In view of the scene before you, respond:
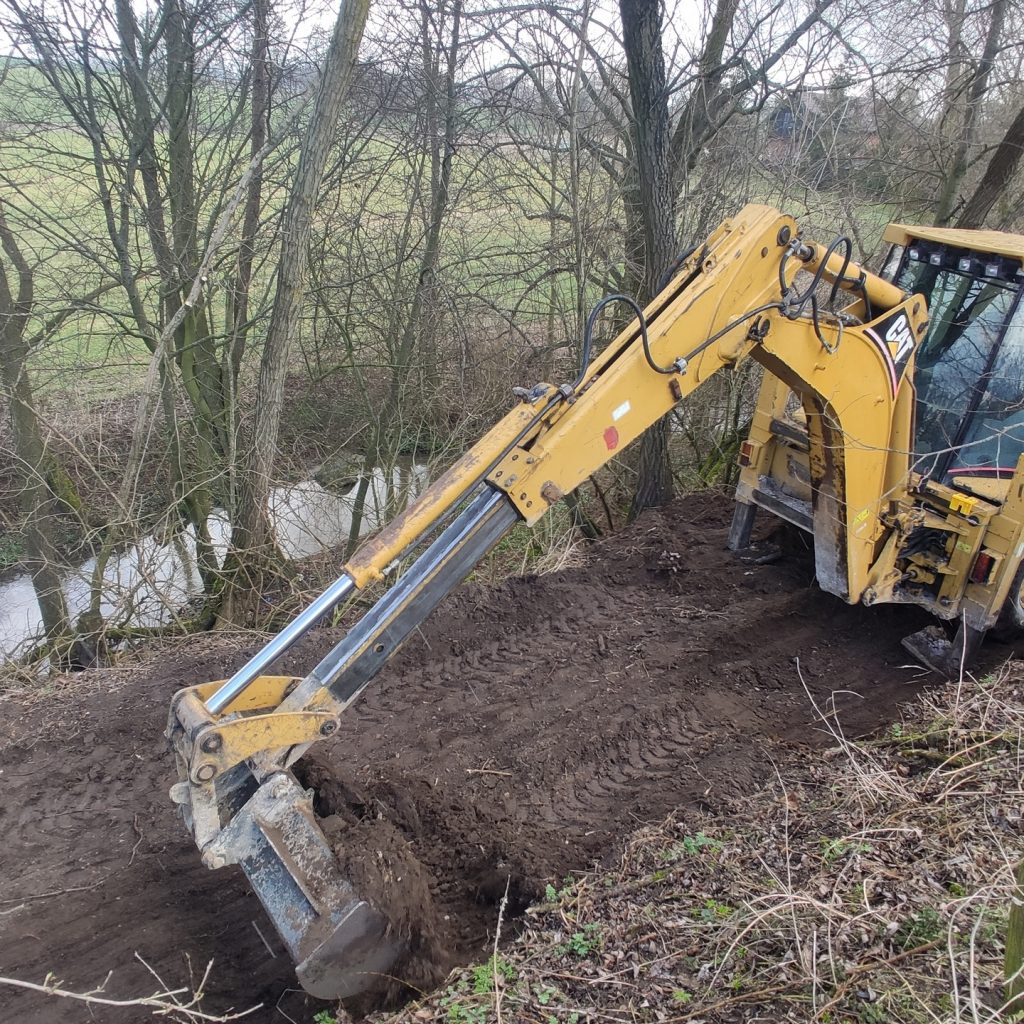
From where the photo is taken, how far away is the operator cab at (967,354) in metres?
5.19

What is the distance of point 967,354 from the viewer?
212 inches

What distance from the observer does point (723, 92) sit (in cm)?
851

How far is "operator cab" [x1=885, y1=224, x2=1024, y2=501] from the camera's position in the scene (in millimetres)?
5188

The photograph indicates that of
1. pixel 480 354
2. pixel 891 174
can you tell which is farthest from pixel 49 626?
pixel 891 174

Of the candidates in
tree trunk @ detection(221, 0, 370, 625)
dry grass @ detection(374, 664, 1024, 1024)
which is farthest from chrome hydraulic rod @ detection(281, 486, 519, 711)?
tree trunk @ detection(221, 0, 370, 625)

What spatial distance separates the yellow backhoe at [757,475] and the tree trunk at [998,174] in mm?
4602

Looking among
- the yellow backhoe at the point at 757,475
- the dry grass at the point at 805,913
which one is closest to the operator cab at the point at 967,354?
the yellow backhoe at the point at 757,475

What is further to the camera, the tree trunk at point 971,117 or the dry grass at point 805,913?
the tree trunk at point 971,117

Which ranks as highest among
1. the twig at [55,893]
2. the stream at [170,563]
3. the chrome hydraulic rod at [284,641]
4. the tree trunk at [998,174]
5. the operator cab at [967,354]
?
the tree trunk at [998,174]

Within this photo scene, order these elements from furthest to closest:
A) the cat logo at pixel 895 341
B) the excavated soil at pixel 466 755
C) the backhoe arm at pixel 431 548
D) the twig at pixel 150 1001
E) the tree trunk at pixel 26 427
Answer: the tree trunk at pixel 26 427, the cat logo at pixel 895 341, the excavated soil at pixel 466 755, the backhoe arm at pixel 431 548, the twig at pixel 150 1001

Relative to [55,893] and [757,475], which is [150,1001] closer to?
[55,893]

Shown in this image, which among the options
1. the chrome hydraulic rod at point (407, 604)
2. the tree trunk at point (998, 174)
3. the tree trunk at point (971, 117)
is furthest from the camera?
the tree trunk at point (971, 117)

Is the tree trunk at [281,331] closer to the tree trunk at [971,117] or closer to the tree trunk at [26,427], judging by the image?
the tree trunk at [26,427]

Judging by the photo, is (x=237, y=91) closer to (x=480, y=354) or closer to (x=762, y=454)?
(x=480, y=354)
